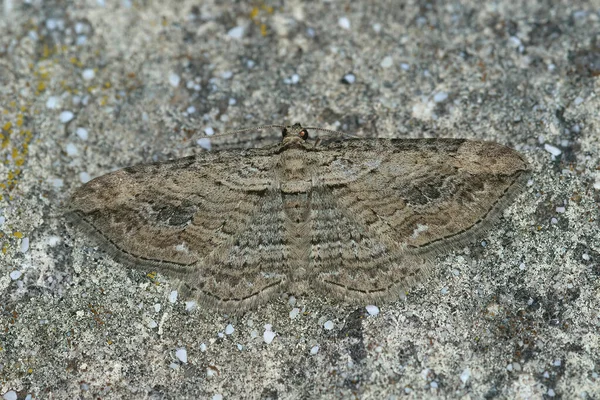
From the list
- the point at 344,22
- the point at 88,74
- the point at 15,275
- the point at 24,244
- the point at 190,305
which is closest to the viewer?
the point at 190,305

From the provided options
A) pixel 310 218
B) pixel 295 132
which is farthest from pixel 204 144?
pixel 310 218

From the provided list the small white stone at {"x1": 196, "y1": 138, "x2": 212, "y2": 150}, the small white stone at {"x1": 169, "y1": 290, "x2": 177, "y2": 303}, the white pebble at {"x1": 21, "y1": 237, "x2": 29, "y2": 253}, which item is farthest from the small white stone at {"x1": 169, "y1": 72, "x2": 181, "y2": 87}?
the small white stone at {"x1": 169, "y1": 290, "x2": 177, "y2": 303}

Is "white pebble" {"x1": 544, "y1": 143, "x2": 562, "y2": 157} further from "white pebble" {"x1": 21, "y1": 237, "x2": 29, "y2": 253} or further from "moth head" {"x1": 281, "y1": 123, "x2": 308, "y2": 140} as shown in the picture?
"white pebble" {"x1": 21, "y1": 237, "x2": 29, "y2": 253}

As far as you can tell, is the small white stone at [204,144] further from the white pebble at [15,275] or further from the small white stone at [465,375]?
the small white stone at [465,375]

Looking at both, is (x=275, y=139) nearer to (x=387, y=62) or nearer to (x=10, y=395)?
(x=387, y=62)

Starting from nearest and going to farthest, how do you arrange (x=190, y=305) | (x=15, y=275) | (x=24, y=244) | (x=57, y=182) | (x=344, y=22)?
(x=190, y=305), (x=15, y=275), (x=24, y=244), (x=57, y=182), (x=344, y=22)


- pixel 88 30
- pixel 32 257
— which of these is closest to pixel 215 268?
pixel 32 257
